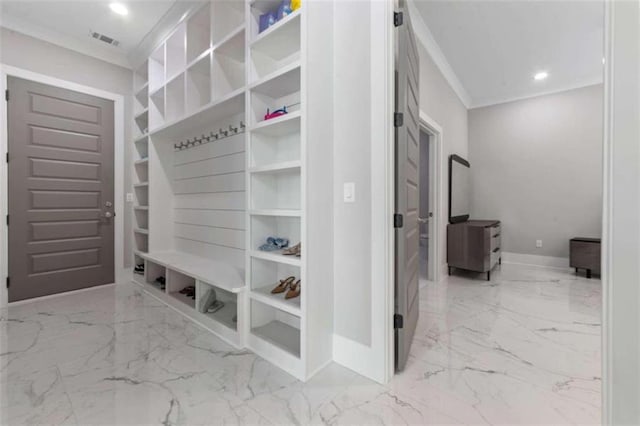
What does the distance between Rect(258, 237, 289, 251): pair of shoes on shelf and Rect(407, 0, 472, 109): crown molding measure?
89.7 inches

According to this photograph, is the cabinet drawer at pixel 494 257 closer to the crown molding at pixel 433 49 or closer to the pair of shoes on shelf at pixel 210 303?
the crown molding at pixel 433 49

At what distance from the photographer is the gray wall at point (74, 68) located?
2.94m

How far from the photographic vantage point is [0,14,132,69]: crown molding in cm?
290

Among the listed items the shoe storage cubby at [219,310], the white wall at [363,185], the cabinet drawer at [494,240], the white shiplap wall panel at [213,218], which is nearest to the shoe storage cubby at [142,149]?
the white shiplap wall panel at [213,218]

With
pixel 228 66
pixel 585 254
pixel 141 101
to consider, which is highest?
pixel 141 101

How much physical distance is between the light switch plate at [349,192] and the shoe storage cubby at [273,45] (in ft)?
2.80

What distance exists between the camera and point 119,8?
2766 mm

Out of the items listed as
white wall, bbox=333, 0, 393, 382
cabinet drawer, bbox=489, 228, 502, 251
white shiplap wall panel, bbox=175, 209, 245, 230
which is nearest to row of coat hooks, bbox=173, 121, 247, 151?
white shiplap wall panel, bbox=175, 209, 245, 230

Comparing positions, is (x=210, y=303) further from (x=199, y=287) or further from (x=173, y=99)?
(x=173, y=99)

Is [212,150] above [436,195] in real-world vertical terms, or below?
above

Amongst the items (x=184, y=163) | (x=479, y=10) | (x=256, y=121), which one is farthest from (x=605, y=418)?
(x=184, y=163)

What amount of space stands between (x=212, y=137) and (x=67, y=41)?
2084mm

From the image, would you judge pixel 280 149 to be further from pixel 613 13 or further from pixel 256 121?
pixel 613 13

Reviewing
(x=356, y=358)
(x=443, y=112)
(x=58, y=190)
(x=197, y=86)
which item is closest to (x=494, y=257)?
(x=443, y=112)
